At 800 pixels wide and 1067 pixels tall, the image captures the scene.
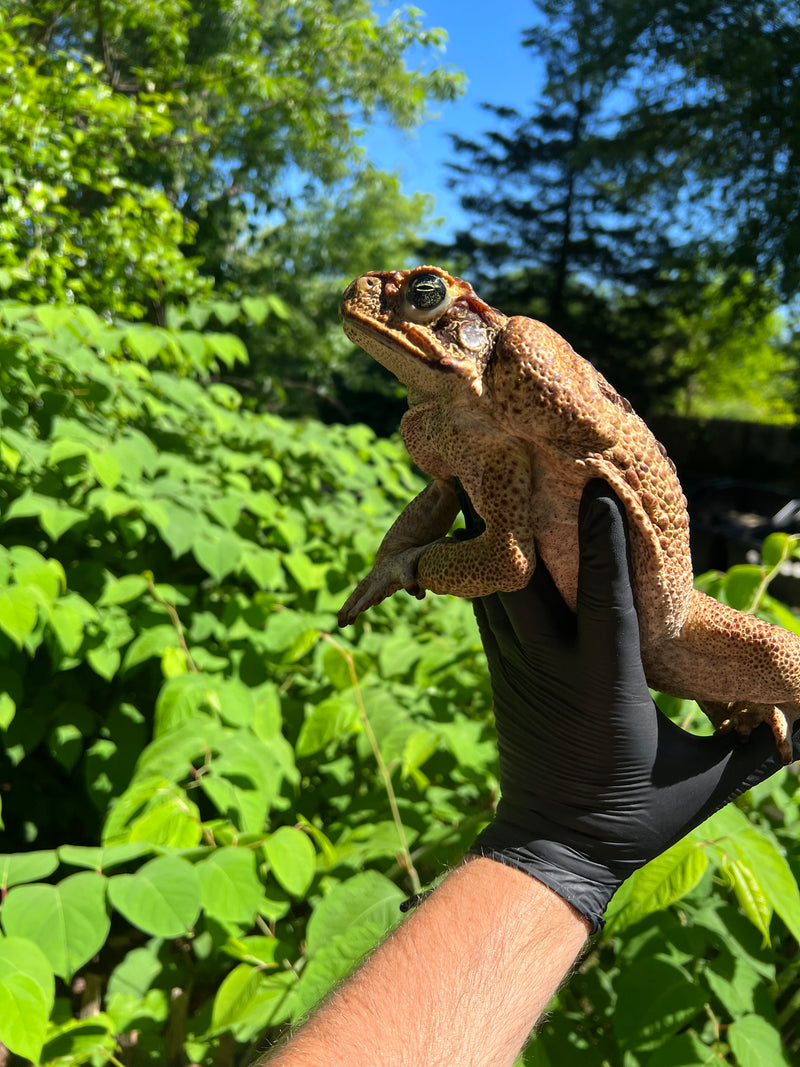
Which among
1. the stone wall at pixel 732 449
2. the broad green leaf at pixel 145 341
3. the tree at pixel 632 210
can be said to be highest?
the tree at pixel 632 210

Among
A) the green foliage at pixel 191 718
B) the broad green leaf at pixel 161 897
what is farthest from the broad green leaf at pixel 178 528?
the broad green leaf at pixel 161 897

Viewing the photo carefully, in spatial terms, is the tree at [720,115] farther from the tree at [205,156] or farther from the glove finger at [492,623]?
the glove finger at [492,623]

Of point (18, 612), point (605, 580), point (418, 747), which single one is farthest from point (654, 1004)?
point (18, 612)

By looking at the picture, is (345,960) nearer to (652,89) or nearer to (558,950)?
(558,950)

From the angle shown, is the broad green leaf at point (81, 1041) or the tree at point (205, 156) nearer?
the broad green leaf at point (81, 1041)

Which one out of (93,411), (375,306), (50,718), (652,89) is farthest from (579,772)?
(652,89)

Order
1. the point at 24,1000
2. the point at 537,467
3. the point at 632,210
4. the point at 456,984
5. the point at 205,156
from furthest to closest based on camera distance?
the point at 632,210, the point at 205,156, the point at 537,467, the point at 24,1000, the point at 456,984

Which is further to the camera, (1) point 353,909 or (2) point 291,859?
(2) point 291,859

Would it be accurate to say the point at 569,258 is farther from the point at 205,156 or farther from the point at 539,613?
the point at 539,613
